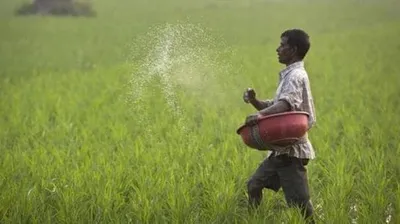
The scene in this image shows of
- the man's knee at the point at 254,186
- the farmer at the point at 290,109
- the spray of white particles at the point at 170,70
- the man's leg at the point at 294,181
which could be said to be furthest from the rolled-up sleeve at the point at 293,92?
the spray of white particles at the point at 170,70

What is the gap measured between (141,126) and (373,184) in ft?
7.83

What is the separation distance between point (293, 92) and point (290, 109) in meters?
0.08

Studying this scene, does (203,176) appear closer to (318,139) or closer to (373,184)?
(373,184)

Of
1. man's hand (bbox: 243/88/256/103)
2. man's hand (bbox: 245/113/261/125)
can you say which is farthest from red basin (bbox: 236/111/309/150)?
man's hand (bbox: 243/88/256/103)

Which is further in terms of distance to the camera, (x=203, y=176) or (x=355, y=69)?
(x=355, y=69)

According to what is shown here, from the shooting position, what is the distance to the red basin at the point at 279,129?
8.83 ft

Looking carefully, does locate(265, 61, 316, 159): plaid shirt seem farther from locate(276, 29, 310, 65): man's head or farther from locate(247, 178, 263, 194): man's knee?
locate(247, 178, 263, 194): man's knee

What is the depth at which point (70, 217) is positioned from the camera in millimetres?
3045

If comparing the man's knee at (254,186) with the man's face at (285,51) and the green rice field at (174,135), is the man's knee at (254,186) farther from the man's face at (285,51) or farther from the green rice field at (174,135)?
the man's face at (285,51)

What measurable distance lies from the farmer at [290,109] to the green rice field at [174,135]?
0.37 ft

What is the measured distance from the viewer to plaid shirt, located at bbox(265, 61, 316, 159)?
2.75 m

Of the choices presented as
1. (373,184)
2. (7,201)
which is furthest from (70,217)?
(373,184)

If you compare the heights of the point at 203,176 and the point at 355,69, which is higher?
the point at 355,69

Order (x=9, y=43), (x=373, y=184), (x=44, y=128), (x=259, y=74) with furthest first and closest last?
1. (x=9, y=43)
2. (x=259, y=74)
3. (x=44, y=128)
4. (x=373, y=184)
